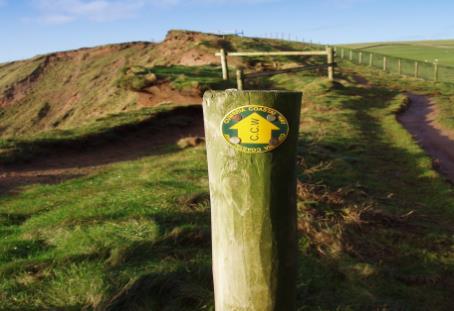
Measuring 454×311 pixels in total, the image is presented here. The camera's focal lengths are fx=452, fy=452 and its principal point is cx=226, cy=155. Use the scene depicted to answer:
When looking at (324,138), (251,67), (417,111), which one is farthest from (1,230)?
(251,67)

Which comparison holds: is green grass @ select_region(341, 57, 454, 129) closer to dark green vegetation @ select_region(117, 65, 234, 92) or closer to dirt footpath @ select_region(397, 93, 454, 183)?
dirt footpath @ select_region(397, 93, 454, 183)

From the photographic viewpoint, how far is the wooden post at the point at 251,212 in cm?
228

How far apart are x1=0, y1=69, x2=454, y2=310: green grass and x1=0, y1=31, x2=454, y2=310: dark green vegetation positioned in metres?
0.01

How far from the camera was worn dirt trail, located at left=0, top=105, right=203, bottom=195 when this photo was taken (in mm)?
9461

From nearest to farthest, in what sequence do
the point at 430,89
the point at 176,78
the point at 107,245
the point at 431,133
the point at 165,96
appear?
the point at 107,245 < the point at 431,133 < the point at 165,96 < the point at 176,78 < the point at 430,89

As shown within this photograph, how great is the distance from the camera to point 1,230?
575 cm

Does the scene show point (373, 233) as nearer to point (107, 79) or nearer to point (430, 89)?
point (430, 89)

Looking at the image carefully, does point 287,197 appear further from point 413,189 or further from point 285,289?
point 413,189

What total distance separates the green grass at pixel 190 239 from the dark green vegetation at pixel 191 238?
14 mm

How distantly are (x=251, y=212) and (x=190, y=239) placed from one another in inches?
98.1

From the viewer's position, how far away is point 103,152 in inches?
464

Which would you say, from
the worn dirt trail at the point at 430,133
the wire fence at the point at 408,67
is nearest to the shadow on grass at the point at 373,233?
the worn dirt trail at the point at 430,133

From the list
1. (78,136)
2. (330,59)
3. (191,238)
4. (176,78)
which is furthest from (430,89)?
(191,238)

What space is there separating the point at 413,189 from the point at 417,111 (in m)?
8.96
